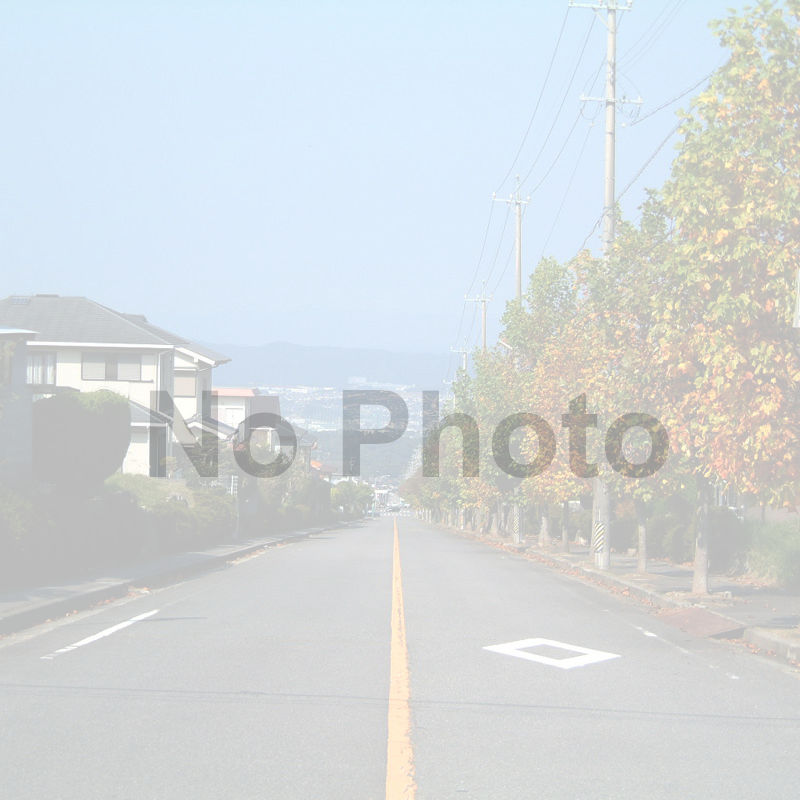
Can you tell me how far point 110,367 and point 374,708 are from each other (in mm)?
42978

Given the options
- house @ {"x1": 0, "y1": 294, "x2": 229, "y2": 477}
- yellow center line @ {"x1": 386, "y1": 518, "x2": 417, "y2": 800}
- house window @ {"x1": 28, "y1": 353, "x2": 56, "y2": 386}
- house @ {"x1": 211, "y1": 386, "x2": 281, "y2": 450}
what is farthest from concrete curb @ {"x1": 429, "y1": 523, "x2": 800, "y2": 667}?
house @ {"x1": 211, "y1": 386, "x2": 281, "y2": 450}

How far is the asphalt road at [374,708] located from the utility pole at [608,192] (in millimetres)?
10381

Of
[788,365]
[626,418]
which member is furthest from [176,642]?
[626,418]

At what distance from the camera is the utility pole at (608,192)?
82.1 ft

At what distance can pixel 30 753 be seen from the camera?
6750 millimetres

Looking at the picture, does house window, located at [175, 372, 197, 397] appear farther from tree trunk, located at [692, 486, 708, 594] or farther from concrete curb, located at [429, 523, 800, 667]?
tree trunk, located at [692, 486, 708, 594]

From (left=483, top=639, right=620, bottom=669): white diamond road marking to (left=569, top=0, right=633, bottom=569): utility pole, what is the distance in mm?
11884

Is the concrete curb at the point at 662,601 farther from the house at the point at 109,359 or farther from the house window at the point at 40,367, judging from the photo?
the house window at the point at 40,367

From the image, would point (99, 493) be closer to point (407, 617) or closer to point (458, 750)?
point (407, 617)

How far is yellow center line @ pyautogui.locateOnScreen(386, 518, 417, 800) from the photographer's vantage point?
6.16 meters

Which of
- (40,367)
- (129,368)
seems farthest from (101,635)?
(129,368)

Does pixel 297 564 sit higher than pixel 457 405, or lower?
lower

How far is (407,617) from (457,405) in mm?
42606

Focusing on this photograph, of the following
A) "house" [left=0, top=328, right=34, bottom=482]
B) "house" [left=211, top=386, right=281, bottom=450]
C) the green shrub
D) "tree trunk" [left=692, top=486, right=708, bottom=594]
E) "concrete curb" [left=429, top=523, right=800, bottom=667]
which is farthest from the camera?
"house" [left=211, top=386, right=281, bottom=450]
